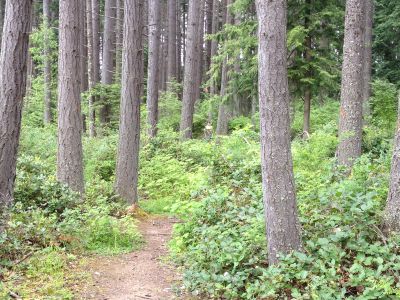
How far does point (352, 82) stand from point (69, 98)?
583 cm

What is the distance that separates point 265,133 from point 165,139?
10849 millimetres

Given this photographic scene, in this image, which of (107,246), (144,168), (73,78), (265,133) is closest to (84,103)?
(144,168)

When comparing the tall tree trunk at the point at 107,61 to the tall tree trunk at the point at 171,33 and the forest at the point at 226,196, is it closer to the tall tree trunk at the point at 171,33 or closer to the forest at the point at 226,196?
the tall tree trunk at the point at 171,33

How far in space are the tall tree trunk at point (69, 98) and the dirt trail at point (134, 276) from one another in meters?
2.51

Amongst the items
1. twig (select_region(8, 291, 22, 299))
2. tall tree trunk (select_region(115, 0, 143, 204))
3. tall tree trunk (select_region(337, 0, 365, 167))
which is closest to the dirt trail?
twig (select_region(8, 291, 22, 299))

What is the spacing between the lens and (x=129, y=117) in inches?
389

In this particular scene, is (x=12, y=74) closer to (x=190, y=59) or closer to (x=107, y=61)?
(x=190, y=59)

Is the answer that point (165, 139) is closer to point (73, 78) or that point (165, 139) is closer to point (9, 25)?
point (73, 78)

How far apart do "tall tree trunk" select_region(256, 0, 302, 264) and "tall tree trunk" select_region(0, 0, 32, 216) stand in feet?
10.6

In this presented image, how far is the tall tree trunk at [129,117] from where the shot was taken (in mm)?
9742

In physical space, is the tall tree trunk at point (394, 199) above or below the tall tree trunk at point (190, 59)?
below

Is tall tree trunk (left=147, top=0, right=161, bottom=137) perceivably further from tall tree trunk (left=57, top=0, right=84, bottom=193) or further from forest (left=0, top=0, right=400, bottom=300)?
tall tree trunk (left=57, top=0, right=84, bottom=193)

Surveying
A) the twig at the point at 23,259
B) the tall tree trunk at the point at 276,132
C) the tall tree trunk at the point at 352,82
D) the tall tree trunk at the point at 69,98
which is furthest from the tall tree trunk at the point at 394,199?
the tall tree trunk at the point at 69,98

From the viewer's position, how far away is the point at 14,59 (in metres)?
5.79
